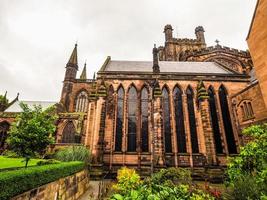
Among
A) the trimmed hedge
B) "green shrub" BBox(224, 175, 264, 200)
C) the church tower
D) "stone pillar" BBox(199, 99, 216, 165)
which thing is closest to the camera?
the trimmed hedge

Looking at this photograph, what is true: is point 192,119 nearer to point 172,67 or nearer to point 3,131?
point 172,67

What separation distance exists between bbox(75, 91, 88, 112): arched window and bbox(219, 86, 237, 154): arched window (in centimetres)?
2354

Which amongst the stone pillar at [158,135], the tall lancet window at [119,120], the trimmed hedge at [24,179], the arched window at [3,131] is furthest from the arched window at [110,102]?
the arched window at [3,131]

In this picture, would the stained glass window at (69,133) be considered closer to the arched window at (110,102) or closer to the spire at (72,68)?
the spire at (72,68)

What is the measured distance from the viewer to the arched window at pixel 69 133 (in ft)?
86.7

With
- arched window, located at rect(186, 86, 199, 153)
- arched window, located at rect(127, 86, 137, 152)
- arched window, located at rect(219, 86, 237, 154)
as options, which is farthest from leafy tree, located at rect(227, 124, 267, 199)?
arched window, located at rect(127, 86, 137, 152)

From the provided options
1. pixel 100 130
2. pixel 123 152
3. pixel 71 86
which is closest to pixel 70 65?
pixel 71 86

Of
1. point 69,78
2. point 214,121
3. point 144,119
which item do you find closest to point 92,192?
point 144,119

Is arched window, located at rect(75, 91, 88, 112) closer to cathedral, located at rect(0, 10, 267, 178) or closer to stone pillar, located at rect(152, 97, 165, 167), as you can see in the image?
cathedral, located at rect(0, 10, 267, 178)

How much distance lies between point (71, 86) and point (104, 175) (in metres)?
21.2

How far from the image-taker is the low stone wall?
6305mm

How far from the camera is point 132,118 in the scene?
744 inches

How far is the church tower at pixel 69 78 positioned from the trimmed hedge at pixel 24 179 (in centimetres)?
2343

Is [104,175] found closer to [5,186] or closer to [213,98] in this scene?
[5,186]
